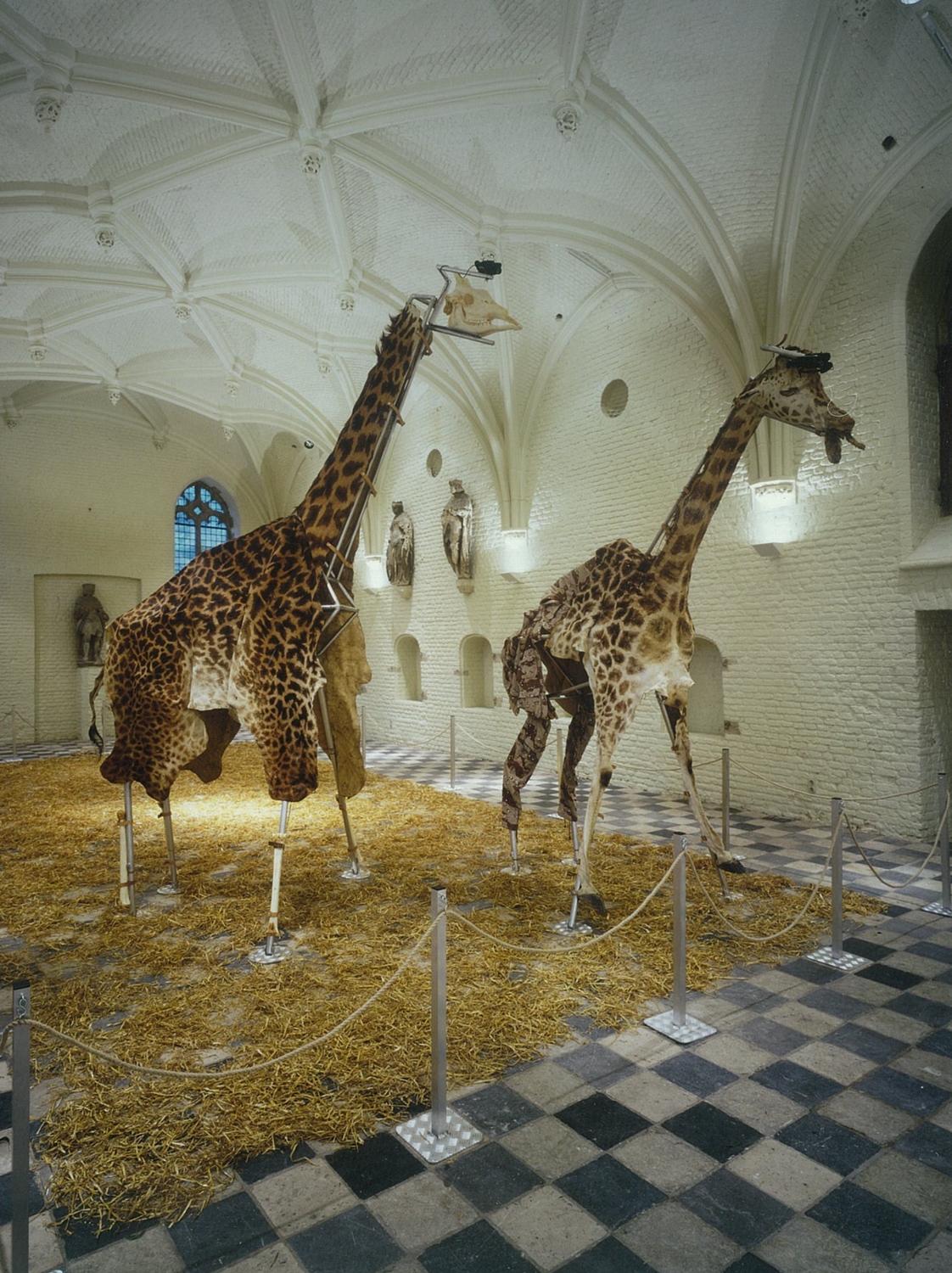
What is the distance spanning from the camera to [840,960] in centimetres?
451

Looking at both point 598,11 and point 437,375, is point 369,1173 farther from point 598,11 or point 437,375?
point 437,375

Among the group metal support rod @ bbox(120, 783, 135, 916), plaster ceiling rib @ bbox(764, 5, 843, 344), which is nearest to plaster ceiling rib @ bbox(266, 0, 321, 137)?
plaster ceiling rib @ bbox(764, 5, 843, 344)

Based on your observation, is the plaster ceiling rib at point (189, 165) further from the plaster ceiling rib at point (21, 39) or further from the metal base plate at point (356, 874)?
the metal base plate at point (356, 874)

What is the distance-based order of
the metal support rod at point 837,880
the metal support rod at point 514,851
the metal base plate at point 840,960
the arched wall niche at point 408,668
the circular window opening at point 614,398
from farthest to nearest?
1. the arched wall niche at point 408,668
2. the circular window opening at point 614,398
3. the metal support rod at point 514,851
4. the metal support rod at point 837,880
5. the metal base plate at point 840,960

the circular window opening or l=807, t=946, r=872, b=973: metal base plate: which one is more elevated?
the circular window opening

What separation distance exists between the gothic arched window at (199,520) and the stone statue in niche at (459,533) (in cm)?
832

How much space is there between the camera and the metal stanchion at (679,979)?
3.72 metres

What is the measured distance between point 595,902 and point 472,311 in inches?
166

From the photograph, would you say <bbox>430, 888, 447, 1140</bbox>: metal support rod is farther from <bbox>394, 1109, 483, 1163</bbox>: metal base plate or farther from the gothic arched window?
the gothic arched window

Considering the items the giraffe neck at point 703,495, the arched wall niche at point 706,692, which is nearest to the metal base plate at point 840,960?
the giraffe neck at point 703,495

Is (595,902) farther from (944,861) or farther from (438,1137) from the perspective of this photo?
(944,861)

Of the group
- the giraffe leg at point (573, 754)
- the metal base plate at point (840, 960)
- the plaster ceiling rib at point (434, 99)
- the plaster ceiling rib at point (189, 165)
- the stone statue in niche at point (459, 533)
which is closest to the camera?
the metal base plate at point (840, 960)

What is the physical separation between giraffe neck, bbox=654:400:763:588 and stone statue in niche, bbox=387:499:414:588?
10.1 meters

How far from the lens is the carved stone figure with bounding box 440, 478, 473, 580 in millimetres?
13258
